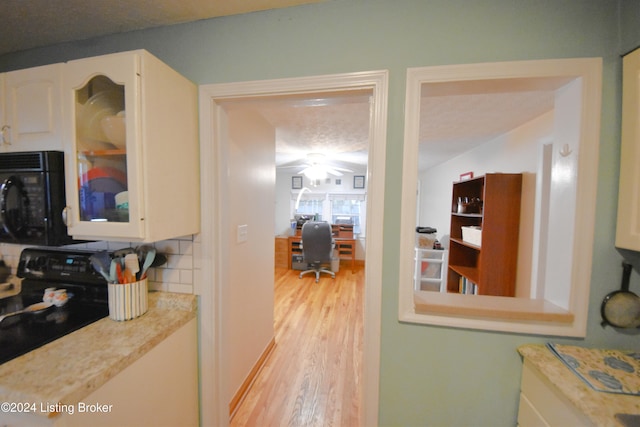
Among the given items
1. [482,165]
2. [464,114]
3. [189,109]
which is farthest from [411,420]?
[482,165]

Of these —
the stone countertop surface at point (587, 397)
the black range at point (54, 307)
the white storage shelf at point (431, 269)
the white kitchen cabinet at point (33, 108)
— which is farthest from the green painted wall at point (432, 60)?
the white storage shelf at point (431, 269)

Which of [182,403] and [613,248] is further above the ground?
[613,248]

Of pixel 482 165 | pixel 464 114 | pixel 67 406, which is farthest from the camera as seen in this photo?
pixel 482 165

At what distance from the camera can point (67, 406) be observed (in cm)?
59

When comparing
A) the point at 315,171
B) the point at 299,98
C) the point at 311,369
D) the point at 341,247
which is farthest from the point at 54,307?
the point at 341,247

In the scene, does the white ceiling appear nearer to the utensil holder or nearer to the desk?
the utensil holder

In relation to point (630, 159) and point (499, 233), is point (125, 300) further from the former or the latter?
point (499, 233)

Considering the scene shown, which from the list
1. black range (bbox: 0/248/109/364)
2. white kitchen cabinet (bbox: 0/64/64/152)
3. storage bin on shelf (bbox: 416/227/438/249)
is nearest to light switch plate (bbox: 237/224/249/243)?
black range (bbox: 0/248/109/364)

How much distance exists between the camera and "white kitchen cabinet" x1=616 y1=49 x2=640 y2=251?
736 mm

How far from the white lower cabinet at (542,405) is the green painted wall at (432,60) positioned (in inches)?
1.7

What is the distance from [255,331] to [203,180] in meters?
1.31

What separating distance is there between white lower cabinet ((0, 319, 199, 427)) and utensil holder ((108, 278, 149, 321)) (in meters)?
0.21

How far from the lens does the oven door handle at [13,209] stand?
2.98ft

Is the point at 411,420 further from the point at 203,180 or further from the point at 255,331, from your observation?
the point at 203,180
